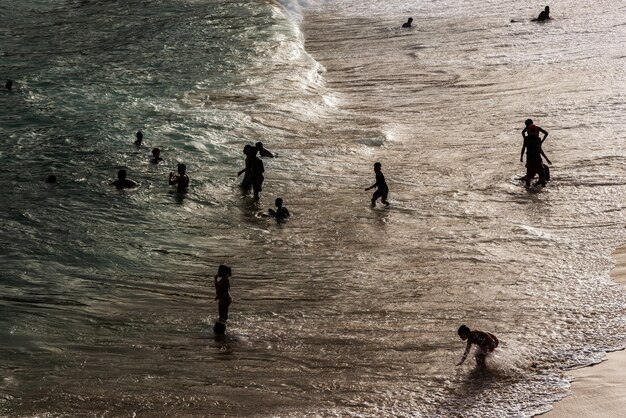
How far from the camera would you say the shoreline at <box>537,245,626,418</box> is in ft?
A: 40.8

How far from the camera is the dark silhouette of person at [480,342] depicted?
13.6 m

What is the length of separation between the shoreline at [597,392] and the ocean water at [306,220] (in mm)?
176

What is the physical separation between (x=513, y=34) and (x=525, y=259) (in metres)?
19.0

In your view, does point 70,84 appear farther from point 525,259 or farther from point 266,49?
point 525,259

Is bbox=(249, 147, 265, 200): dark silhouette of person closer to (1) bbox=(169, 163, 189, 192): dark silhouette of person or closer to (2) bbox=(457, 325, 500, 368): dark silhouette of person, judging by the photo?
(1) bbox=(169, 163, 189, 192): dark silhouette of person

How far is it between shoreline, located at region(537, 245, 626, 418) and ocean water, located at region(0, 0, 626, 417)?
18cm

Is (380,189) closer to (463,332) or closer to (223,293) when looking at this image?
(223,293)

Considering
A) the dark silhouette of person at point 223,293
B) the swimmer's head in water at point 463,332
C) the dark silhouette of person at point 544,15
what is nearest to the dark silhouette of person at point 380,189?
the dark silhouette of person at point 223,293

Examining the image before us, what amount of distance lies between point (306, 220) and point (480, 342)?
6678mm

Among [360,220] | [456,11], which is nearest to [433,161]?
[360,220]

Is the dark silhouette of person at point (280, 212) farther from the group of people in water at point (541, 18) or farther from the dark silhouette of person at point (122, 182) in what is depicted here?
the group of people in water at point (541, 18)

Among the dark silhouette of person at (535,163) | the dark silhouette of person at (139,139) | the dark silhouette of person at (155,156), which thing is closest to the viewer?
the dark silhouette of person at (535,163)

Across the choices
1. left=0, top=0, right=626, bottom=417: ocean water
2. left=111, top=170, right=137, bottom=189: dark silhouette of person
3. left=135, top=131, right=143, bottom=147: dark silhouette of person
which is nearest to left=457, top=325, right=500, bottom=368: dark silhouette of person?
left=0, top=0, right=626, bottom=417: ocean water

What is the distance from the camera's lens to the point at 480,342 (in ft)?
44.5
